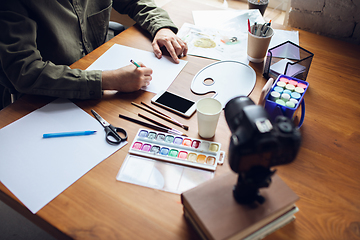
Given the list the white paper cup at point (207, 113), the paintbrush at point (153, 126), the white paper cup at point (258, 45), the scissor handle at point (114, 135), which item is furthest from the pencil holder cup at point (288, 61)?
the scissor handle at point (114, 135)

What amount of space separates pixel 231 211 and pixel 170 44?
0.73 meters

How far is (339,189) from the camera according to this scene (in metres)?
0.59

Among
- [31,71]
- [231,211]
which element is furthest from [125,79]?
[231,211]

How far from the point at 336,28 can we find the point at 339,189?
846 mm

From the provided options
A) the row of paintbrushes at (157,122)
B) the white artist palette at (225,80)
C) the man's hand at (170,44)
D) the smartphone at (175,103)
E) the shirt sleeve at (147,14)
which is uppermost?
the shirt sleeve at (147,14)

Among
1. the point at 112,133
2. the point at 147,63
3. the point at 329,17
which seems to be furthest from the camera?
the point at 329,17

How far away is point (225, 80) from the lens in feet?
2.89

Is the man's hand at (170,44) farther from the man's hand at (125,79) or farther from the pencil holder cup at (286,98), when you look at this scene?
the pencil holder cup at (286,98)

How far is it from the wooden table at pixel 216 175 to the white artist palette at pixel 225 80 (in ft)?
0.13

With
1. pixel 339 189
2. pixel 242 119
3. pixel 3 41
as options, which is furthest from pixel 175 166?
pixel 3 41

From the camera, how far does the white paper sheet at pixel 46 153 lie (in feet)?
1.98

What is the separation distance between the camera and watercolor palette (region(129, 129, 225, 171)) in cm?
65

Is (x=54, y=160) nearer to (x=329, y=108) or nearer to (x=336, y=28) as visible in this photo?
(x=329, y=108)

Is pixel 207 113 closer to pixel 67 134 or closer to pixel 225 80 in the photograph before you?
pixel 225 80
